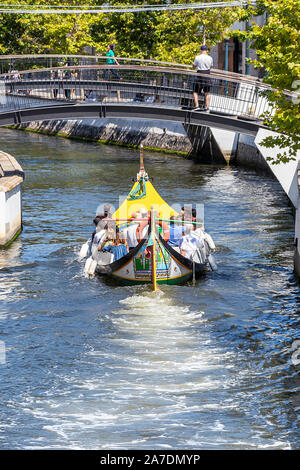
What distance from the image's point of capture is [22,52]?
5744 centimetres

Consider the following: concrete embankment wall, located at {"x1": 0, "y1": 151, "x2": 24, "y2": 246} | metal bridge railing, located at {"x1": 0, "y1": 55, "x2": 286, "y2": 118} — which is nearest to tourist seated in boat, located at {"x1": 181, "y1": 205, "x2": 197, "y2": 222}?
concrete embankment wall, located at {"x1": 0, "y1": 151, "x2": 24, "y2": 246}

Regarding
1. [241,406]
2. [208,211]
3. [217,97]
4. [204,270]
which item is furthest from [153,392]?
[217,97]

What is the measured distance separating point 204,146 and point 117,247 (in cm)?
2373

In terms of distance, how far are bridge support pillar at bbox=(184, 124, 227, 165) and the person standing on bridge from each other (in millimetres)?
8557

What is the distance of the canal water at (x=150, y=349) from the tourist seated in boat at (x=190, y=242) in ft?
3.05

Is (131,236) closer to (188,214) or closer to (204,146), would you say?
(188,214)

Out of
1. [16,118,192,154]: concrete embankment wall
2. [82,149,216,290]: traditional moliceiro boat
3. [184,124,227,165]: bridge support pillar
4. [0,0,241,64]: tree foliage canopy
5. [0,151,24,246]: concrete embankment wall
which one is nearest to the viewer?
[82,149,216,290]: traditional moliceiro boat

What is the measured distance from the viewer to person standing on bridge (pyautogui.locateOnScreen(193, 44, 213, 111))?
31219 mm

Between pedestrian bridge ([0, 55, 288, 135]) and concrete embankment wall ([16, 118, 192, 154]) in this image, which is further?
concrete embankment wall ([16, 118, 192, 154])

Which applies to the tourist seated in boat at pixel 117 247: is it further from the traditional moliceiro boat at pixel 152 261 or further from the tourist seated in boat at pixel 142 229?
the tourist seated in boat at pixel 142 229

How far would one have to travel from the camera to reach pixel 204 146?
4503cm

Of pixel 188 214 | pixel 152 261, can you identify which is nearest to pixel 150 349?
pixel 152 261

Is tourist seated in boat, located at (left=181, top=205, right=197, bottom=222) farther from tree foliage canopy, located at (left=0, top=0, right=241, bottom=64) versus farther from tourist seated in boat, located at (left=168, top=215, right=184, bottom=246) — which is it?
tree foliage canopy, located at (left=0, top=0, right=241, bottom=64)

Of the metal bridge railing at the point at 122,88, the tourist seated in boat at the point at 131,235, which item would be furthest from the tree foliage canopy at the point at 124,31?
the tourist seated in boat at the point at 131,235
